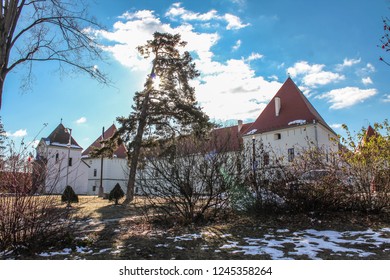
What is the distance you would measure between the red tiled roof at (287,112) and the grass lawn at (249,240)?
94.3 ft

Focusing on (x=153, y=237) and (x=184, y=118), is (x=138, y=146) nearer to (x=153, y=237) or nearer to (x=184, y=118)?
(x=184, y=118)

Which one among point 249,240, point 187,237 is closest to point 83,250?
point 187,237

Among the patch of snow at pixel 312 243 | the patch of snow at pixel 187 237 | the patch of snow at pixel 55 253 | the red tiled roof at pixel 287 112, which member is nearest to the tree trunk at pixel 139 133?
the patch of snow at pixel 187 237


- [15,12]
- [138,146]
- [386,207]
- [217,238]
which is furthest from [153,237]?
[138,146]

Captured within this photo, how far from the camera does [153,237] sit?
643 cm

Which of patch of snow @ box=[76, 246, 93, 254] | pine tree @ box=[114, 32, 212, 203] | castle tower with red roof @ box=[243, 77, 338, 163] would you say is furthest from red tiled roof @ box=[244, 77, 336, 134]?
patch of snow @ box=[76, 246, 93, 254]

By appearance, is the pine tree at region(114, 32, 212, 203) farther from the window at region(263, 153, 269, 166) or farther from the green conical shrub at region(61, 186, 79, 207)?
the window at region(263, 153, 269, 166)

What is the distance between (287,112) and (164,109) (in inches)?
837

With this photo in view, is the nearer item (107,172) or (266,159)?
(266,159)

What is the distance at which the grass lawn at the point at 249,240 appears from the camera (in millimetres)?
5000

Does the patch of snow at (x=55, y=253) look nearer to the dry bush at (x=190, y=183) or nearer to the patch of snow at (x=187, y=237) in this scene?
the patch of snow at (x=187, y=237)

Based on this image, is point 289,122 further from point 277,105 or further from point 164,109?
point 164,109

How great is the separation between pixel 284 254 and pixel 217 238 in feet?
5.28

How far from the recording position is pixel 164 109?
21.1 meters
